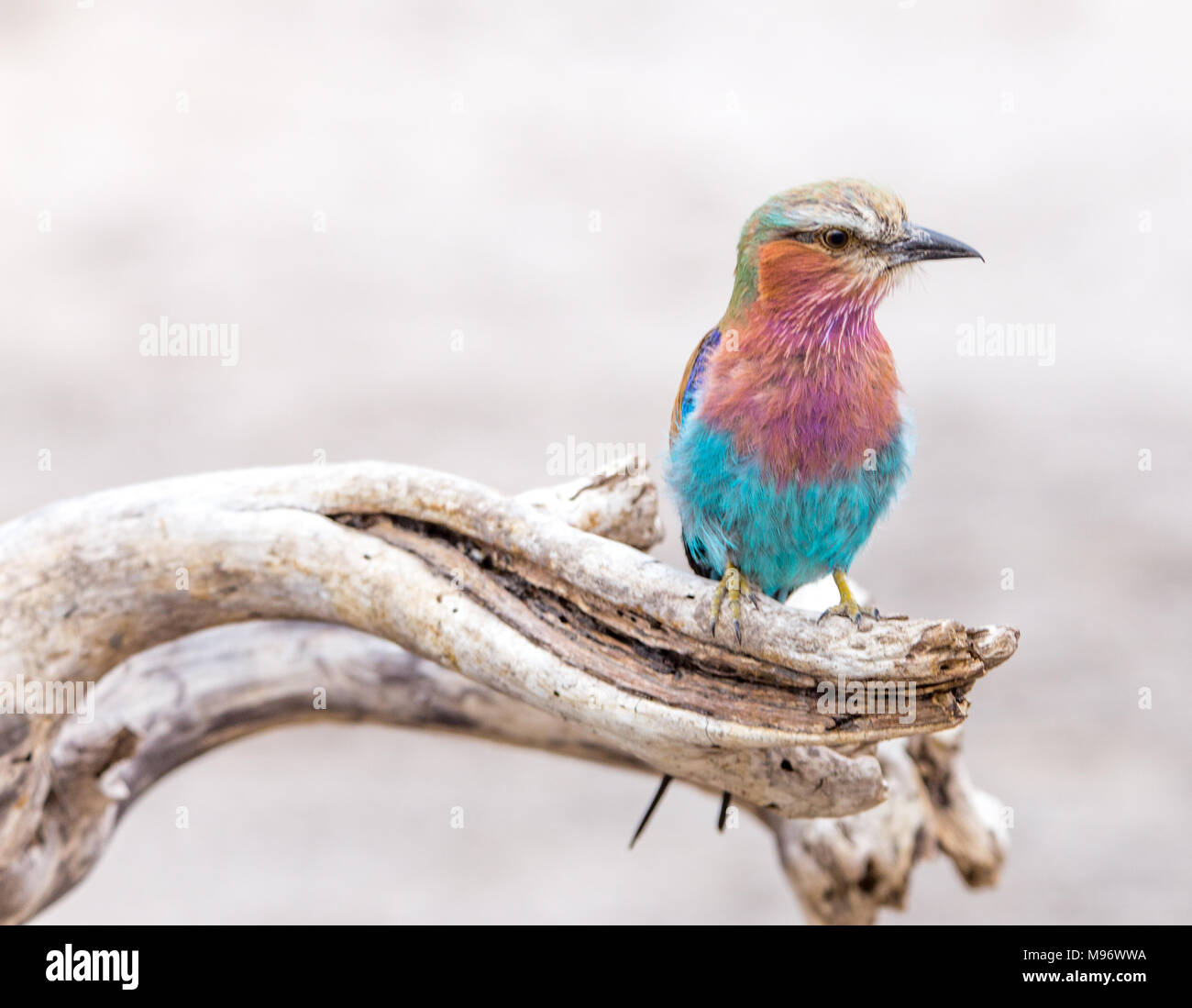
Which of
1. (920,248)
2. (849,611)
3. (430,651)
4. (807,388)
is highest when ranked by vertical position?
(920,248)

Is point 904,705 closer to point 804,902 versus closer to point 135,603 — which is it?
point 804,902

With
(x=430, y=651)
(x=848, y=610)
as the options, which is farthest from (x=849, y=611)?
(x=430, y=651)

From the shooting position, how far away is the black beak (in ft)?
8.41

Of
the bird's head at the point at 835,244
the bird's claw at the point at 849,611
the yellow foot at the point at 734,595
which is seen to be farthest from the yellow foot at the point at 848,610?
the bird's head at the point at 835,244

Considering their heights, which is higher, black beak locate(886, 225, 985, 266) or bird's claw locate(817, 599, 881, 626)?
black beak locate(886, 225, 985, 266)

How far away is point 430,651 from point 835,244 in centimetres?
134

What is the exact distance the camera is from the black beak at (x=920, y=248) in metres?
2.56

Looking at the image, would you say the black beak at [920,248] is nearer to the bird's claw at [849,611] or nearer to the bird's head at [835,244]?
the bird's head at [835,244]

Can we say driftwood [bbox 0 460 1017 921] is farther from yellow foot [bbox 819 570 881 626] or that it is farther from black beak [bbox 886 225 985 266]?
black beak [bbox 886 225 985 266]

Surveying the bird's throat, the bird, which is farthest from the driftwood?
the bird's throat

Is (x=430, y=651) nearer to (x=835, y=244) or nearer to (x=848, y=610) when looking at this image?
(x=848, y=610)

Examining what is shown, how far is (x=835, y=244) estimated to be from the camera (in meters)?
2.56

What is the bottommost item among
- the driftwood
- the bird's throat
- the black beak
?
the driftwood

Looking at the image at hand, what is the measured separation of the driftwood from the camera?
254 cm
